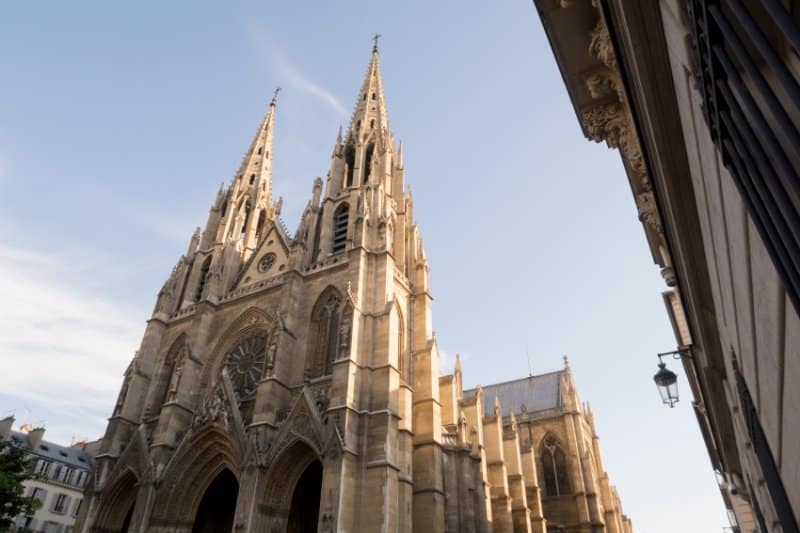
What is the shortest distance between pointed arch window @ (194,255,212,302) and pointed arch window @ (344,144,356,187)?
30.7 feet

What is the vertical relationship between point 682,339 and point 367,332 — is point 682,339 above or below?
below

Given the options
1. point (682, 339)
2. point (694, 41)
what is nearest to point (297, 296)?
point (682, 339)

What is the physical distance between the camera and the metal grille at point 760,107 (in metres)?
1.73

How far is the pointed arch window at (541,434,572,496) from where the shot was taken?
117 feet

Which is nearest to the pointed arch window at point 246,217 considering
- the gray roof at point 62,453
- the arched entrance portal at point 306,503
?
the arched entrance portal at point 306,503

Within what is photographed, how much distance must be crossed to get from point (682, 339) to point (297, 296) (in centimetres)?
1571

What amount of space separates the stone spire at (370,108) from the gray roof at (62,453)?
30324 mm

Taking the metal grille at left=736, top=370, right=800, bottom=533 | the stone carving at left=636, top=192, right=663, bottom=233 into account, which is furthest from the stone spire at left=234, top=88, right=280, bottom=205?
the metal grille at left=736, top=370, right=800, bottom=533

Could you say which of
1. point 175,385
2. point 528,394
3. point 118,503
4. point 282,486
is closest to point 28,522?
point 118,503

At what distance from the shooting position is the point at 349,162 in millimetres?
32062

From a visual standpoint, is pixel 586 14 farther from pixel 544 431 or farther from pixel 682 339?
pixel 544 431

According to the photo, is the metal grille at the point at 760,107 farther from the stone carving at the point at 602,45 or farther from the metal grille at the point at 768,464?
the stone carving at the point at 602,45

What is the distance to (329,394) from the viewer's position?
791 inches

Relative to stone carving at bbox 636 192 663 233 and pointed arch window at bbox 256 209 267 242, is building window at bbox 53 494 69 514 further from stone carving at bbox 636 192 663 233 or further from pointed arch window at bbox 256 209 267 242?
stone carving at bbox 636 192 663 233
